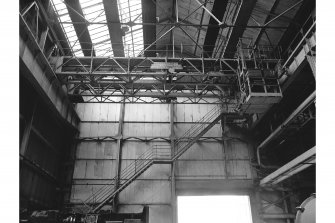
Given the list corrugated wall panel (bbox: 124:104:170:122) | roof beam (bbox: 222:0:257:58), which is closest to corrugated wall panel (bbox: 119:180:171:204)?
corrugated wall panel (bbox: 124:104:170:122)

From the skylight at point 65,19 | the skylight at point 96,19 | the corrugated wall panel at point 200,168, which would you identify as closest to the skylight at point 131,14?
the skylight at point 96,19

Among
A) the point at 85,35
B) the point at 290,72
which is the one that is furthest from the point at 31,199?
the point at 290,72

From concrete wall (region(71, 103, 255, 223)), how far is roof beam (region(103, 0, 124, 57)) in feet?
18.4

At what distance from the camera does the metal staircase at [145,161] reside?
61.2 ft

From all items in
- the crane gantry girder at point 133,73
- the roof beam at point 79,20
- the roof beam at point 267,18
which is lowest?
the crane gantry girder at point 133,73

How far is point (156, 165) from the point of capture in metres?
21.1

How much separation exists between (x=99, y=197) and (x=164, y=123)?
25.4 feet

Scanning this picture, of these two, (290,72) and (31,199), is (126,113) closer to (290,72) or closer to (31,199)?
(31,199)

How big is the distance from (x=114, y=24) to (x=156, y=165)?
10936 mm

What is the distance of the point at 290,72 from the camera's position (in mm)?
15156

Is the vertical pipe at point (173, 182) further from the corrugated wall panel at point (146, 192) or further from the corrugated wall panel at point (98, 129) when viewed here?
the corrugated wall panel at point (98, 129)

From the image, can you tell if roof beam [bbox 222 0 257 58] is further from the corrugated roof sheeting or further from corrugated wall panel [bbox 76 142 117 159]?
corrugated wall panel [bbox 76 142 117 159]

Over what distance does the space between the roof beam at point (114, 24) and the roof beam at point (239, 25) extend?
638 cm

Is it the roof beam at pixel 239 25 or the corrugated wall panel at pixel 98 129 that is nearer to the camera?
the roof beam at pixel 239 25
